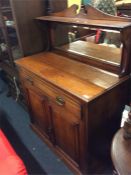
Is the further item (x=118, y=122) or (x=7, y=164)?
(x=118, y=122)

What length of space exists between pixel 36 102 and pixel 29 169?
1.99 feet

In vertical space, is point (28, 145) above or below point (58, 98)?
below

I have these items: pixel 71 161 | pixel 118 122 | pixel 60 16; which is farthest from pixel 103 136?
pixel 60 16

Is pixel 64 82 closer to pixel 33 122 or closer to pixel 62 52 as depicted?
pixel 62 52

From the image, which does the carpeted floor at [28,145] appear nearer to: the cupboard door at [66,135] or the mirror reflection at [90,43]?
the cupboard door at [66,135]

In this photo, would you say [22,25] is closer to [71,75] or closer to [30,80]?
[30,80]

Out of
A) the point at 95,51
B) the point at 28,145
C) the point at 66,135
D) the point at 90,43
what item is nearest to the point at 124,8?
the point at 90,43

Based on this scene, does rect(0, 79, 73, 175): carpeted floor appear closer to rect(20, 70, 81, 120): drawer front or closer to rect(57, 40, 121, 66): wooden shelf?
rect(20, 70, 81, 120): drawer front

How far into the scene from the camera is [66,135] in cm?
137

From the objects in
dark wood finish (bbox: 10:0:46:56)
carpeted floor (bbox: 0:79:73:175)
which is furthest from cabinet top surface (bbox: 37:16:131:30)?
carpeted floor (bbox: 0:79:73:175)

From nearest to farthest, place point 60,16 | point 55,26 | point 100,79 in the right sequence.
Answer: point 100,79, point 60,16, point 55,26

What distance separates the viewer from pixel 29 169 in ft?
5.23

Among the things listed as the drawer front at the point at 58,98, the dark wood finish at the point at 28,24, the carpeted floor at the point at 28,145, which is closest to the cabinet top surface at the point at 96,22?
the dark wood finish at the point at 28,24

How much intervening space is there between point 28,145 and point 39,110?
0.46m
